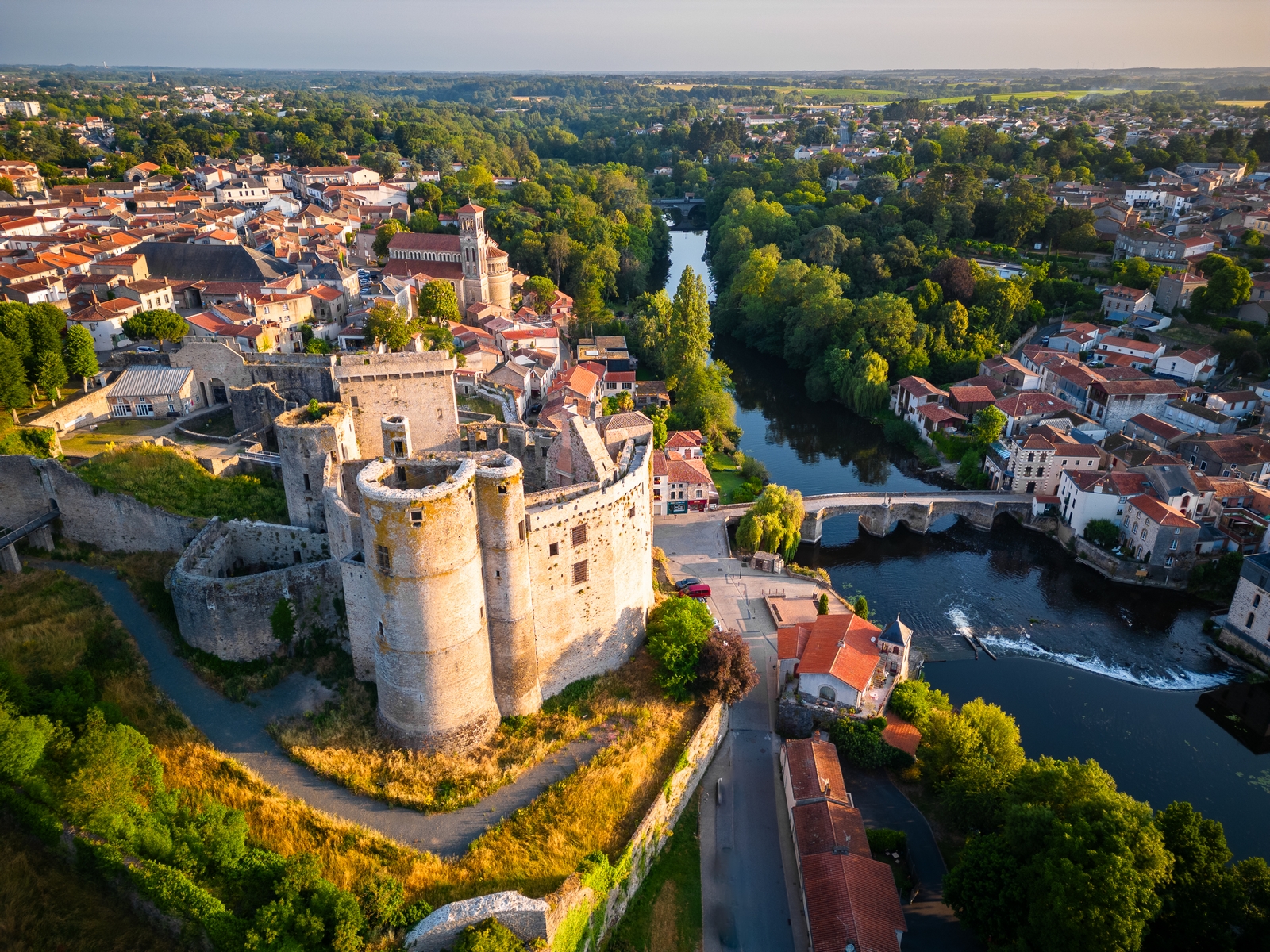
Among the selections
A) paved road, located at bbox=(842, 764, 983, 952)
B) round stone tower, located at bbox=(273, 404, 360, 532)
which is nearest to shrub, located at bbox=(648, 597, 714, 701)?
paved road, located at bbox=(842, 764, 983, 952)

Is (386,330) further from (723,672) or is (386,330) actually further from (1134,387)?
(1134,387)

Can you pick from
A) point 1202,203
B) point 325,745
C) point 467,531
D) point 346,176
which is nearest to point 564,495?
point 467,531

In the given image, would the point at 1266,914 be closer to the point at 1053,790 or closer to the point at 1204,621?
the point at 1053,790

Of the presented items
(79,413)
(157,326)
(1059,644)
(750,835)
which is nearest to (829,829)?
(750,835)

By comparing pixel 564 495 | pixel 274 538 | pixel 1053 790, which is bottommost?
pixel 1053 790

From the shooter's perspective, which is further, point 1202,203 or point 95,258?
point 1202,203
